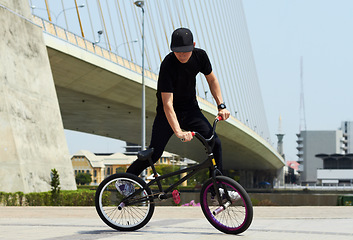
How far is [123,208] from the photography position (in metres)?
5.84

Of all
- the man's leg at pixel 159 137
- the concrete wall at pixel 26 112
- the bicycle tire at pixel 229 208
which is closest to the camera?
the bicycle tire at pixel 229 208

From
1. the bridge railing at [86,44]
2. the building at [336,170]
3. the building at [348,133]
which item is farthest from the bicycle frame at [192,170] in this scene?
the building at [348,133]

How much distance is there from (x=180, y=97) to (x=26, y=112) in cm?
1313

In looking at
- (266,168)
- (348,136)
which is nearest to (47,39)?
(266,168)

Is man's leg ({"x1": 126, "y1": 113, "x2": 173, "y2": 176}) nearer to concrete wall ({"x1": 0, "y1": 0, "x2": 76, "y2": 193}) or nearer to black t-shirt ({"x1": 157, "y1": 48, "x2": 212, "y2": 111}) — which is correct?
black t-shirt ({"x1": 157, "y1": 48, "x2": 212, "y2": 111})

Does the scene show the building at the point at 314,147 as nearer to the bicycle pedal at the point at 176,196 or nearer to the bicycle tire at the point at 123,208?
the bicycle tire at the point at 123,208

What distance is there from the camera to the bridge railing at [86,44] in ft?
84.8

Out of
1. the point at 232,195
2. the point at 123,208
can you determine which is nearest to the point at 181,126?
the point at 232,195

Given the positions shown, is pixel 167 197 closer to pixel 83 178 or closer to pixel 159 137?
pixel 159 137

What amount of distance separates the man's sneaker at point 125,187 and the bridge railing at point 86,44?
61.8 ft

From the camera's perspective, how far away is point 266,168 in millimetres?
89062

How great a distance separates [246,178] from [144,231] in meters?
86.3

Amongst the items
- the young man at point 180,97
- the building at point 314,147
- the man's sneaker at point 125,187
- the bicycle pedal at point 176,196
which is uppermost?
the building at point 314,147

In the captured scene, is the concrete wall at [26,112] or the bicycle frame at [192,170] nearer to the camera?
the bicycle frame at [192,170]
